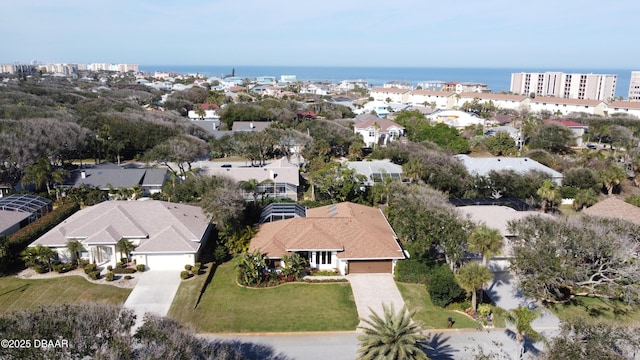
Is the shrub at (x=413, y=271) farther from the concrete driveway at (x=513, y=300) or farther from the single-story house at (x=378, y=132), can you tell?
the single-story house at (x=378, y=132)

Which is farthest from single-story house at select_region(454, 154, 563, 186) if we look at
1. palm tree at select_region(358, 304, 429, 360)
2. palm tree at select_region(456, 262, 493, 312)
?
palm tree at select_region(358, 304, 429, 360)

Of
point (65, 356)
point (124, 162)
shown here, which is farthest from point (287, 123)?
point (65, 356)

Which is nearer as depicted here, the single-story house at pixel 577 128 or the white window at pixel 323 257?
the white window at pixel 323 257

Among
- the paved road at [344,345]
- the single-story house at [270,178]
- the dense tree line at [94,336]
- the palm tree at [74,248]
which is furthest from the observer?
the single-story house at [270,178]

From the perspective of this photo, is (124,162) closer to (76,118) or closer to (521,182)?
(76,118)

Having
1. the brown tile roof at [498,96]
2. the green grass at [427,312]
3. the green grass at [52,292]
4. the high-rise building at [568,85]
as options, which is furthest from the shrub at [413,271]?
the high-rise building at [568,85]

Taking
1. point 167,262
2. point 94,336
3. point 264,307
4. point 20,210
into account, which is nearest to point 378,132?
point 167,262
